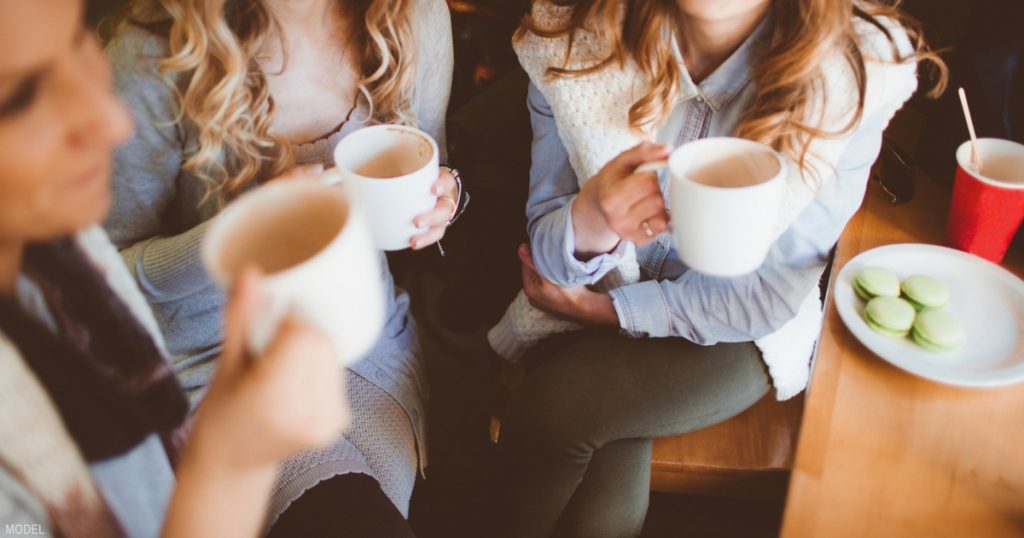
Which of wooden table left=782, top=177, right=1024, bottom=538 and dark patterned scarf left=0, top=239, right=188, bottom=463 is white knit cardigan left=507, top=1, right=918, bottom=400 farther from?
dark patterned scarf left=0, top=239, right=188, bottom=463

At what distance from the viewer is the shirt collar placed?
108 centimetres

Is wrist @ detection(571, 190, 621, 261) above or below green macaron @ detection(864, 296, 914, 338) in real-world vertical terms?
above

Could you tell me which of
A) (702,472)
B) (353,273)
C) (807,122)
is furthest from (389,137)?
(702,472)

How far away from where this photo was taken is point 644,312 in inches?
45.7

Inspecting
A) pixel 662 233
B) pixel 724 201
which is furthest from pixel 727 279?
pixel 724 201

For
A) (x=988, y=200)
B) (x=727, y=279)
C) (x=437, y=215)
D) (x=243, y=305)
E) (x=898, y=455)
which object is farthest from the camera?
(x=727, y=279)

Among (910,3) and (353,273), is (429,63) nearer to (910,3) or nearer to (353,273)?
(353,273)

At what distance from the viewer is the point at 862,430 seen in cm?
86

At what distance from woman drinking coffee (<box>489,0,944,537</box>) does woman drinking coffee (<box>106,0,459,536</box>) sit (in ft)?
0.65

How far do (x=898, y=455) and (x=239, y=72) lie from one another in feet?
3.24

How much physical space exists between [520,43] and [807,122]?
18.7 inches

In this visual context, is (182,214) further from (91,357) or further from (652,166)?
(652,166)

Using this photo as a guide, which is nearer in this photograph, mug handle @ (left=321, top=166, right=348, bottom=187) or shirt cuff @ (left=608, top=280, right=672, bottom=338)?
mug handle @ (left=321, top=166, right=348, bottom=187)

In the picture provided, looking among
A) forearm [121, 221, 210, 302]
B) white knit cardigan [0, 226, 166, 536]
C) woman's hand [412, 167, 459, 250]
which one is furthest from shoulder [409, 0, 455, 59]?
white knit cardigan [0, 226, 166, 536]
